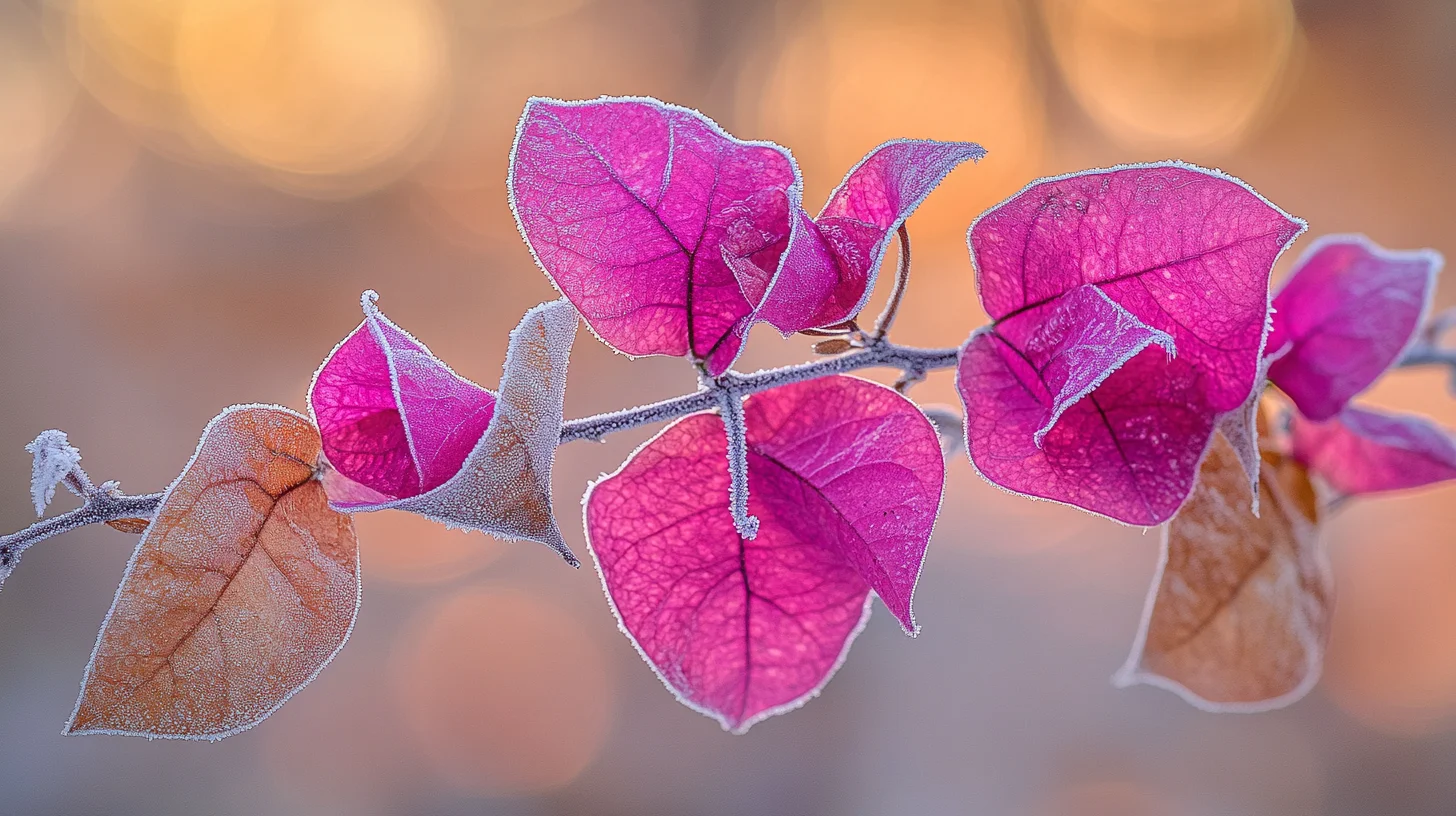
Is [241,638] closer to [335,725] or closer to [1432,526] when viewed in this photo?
[335,725]

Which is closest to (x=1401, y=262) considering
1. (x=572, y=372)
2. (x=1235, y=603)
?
(x=1235, y=603)

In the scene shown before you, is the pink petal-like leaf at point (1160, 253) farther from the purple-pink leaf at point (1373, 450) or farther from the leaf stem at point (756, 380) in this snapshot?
the purple-pink leaf at point (1373, 450)

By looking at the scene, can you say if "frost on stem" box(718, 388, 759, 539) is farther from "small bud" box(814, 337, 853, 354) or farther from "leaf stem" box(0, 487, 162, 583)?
"leaf stem" box(0, 487, 162, 583)

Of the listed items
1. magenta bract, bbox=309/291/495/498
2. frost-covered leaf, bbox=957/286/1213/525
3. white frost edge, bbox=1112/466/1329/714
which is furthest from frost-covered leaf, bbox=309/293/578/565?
white frost edge, bbox=1112/466/1329/714

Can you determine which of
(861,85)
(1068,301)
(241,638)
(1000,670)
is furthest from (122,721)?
(861,85)

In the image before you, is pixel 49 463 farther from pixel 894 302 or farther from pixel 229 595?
pixel 894 302
